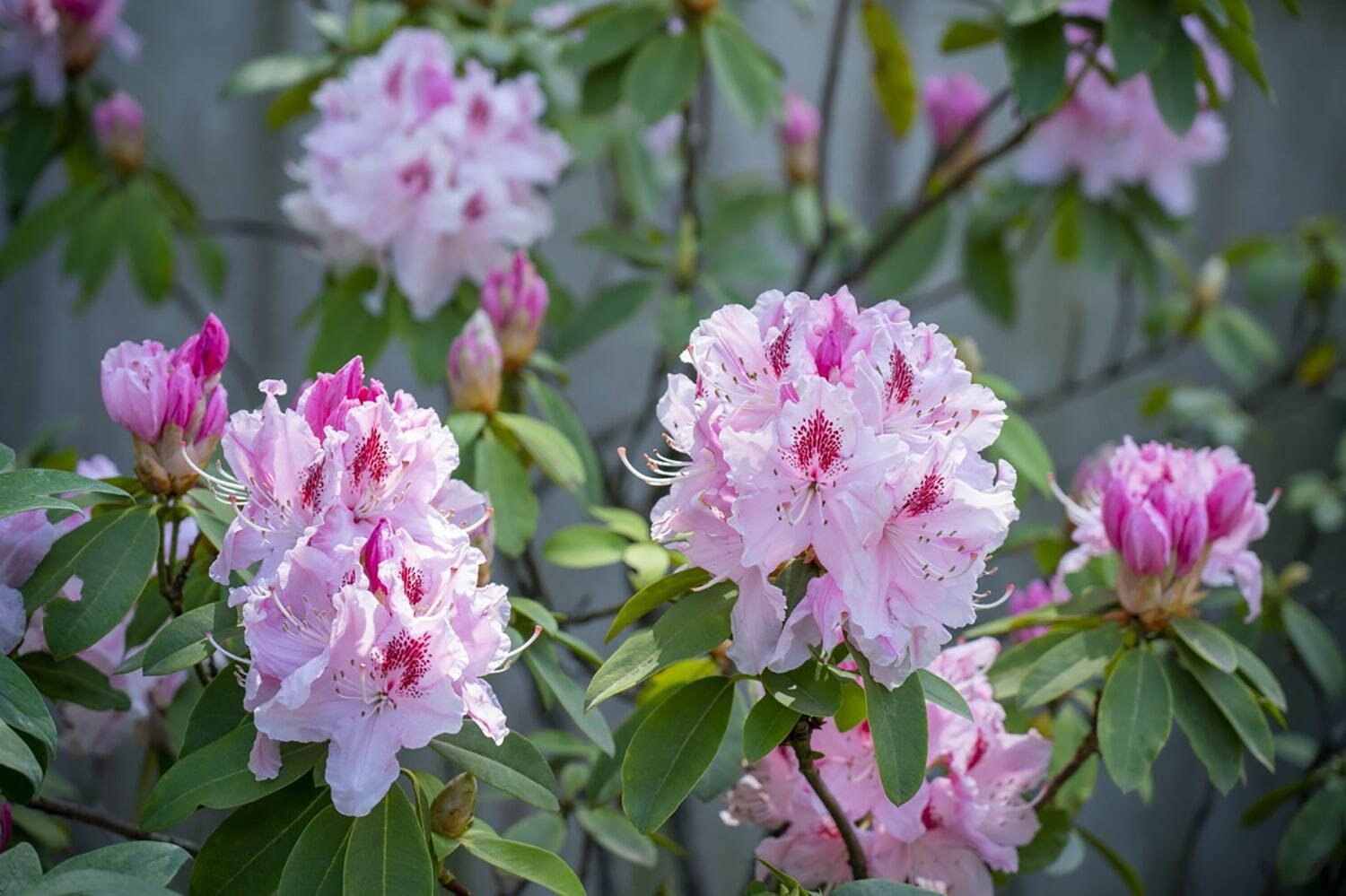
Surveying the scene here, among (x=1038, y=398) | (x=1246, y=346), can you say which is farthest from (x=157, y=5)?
(x=1246, y=346)

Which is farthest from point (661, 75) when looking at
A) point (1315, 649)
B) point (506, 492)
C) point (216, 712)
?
point (1315, 649)

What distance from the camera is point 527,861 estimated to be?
839 mm

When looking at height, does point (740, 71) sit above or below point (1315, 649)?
above

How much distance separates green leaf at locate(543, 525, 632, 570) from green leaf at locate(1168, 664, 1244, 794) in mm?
484

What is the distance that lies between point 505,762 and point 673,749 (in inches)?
4.4

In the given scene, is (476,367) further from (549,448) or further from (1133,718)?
(1133,718)

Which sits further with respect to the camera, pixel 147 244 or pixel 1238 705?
pixel 147 244

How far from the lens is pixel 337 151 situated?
4.57ft

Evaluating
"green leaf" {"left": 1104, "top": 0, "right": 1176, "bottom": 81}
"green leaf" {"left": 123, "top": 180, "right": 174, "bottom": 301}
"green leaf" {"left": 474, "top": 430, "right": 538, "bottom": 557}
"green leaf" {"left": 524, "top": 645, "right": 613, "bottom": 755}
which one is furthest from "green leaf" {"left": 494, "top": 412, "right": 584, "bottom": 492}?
"green leaf" {"left": 123, "top": 180, "right": 174, "bottom": 301}

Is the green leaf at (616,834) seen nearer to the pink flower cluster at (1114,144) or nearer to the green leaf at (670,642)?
the green leaf at (670,642)

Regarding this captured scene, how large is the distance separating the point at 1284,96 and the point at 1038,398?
785 mm

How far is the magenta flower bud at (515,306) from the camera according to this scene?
1246 millimetres

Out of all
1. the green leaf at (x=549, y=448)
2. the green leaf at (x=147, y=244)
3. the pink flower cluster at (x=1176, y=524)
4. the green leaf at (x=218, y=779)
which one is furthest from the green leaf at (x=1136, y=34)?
the green leaf at (x=147, y=244)

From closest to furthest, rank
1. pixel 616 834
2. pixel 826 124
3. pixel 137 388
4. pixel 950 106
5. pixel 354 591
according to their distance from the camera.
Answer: pixel 354 591
pixel 137 388
pixel 616 834
pixel 826 124
pixel 950 106
